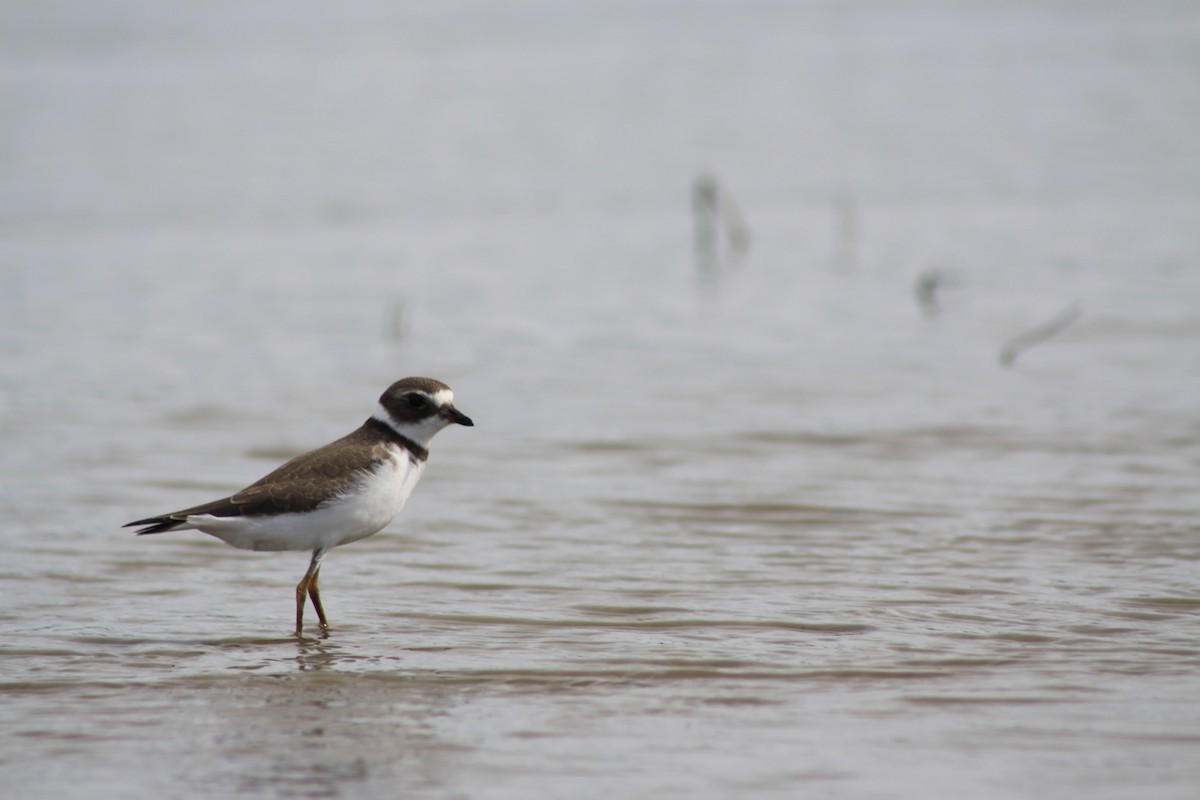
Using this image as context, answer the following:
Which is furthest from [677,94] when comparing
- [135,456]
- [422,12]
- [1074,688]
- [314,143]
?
[1074,688]

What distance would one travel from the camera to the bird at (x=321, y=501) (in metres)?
7.74

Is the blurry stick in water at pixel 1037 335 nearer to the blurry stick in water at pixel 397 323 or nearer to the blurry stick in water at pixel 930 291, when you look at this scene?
the blurry stick in water at pixel 930 291

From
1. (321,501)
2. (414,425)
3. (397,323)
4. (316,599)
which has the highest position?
(397,323)

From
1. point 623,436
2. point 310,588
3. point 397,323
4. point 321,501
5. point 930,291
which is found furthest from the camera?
point 930,291

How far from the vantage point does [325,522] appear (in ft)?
25.5

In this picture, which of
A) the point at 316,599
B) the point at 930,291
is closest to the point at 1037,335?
the point at 930,291

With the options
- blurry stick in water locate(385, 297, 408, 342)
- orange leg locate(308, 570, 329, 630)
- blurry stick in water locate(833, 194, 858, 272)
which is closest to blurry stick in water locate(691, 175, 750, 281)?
blurry stick in water locate(833, 194, 858, 272)

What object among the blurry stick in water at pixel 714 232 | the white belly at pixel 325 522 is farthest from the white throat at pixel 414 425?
the blurry stick in water at pixel 714 232

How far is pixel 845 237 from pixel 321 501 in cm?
1293

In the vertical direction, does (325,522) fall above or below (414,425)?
below

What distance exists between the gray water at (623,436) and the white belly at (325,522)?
510 mm

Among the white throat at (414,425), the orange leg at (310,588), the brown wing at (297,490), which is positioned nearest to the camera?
the brown wing at (297,490)

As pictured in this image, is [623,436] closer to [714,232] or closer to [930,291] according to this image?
[930,291]

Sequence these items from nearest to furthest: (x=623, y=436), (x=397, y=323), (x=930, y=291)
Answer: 1. (x=623, y=436)
2. (x=397, y=323)
3. (x=930, y=291)
